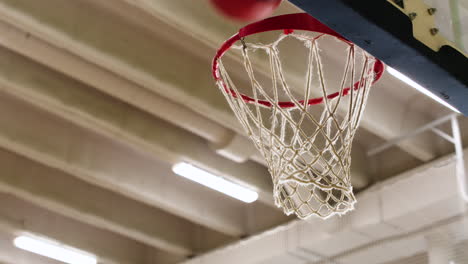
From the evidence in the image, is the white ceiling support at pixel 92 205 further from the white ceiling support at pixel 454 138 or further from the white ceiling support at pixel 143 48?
the white ceiling support at pixel 454 138

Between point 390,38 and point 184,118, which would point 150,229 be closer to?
point 184,118

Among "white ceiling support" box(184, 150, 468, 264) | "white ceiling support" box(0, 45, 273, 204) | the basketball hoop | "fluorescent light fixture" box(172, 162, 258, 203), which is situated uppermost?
"white ceiling support" box(0, 45, 273, 204)

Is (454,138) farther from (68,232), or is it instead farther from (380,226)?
(68,232)

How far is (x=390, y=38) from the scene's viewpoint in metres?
3.52

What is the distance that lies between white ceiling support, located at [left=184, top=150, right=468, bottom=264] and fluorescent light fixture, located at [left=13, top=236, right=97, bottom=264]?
7.88ft

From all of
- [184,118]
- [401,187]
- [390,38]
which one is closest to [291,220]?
[401,187]

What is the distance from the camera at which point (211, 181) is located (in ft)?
25.0

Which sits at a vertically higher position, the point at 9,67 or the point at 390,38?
the point at 9,67

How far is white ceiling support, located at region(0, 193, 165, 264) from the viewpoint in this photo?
9219 mm

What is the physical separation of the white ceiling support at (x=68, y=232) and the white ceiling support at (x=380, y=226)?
6.98 ft

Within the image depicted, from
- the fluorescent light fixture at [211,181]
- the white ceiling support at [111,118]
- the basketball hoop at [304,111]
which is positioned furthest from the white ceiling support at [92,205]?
the basketball hoop at [304,111]

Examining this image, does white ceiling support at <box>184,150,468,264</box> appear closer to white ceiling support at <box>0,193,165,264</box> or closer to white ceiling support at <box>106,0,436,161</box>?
white ceiling support at <box>106,0,436,161</box>

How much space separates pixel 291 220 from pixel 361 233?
108cm

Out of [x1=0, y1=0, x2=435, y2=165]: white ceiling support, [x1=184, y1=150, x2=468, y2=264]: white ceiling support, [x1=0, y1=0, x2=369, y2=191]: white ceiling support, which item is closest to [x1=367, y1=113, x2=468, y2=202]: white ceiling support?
[x1=184, y1=150, x2=468, y2=264]: white ceiling support
